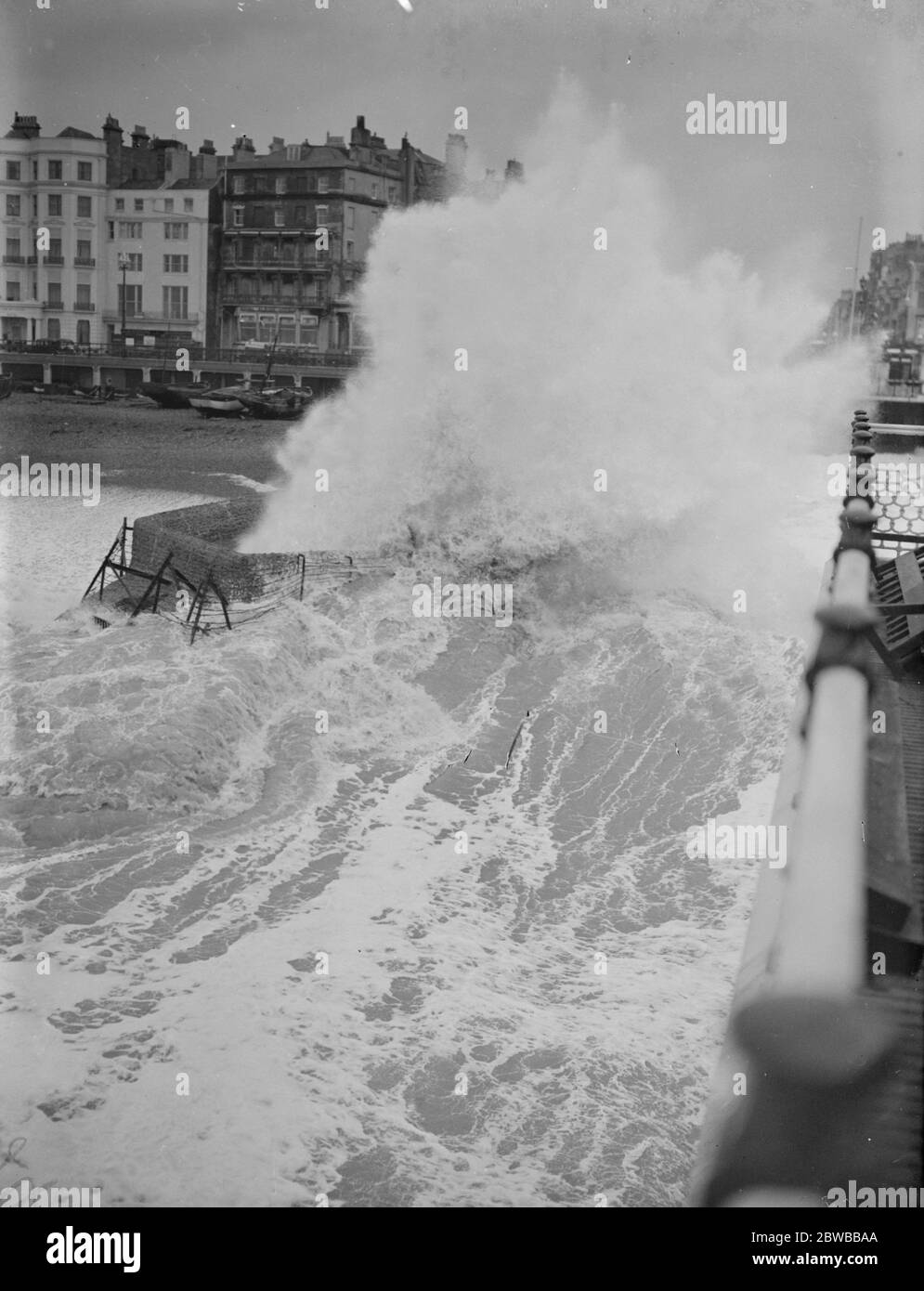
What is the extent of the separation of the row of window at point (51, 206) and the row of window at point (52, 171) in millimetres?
86

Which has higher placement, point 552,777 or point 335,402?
point 335,402

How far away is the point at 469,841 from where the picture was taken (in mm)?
4832

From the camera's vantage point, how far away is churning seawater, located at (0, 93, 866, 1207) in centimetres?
318

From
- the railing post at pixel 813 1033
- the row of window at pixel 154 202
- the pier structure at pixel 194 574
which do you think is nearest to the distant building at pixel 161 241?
the row of window at pixel 154 202

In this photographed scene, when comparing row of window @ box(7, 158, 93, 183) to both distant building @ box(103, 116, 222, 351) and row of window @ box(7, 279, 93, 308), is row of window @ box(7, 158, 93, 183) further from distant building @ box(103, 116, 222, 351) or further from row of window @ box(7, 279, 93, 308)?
row of window @ box(7, 279, 93, 308)

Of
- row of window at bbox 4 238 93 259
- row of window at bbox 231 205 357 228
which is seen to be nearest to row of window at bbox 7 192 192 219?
row of window at bbox 4 238 93 259

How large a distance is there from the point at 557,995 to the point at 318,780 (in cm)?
200

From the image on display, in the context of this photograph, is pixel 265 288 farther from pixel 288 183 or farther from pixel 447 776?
pixel 447 776

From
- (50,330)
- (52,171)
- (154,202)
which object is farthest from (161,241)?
(52,171)

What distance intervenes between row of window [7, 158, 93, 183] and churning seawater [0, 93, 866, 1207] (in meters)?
2.00

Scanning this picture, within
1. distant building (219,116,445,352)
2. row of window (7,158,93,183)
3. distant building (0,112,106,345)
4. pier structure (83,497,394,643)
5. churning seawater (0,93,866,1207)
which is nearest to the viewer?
churning seawater (0,93,866,1207)

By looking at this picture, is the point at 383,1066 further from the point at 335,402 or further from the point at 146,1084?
the point at 335,402

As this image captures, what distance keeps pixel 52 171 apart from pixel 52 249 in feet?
1.29
